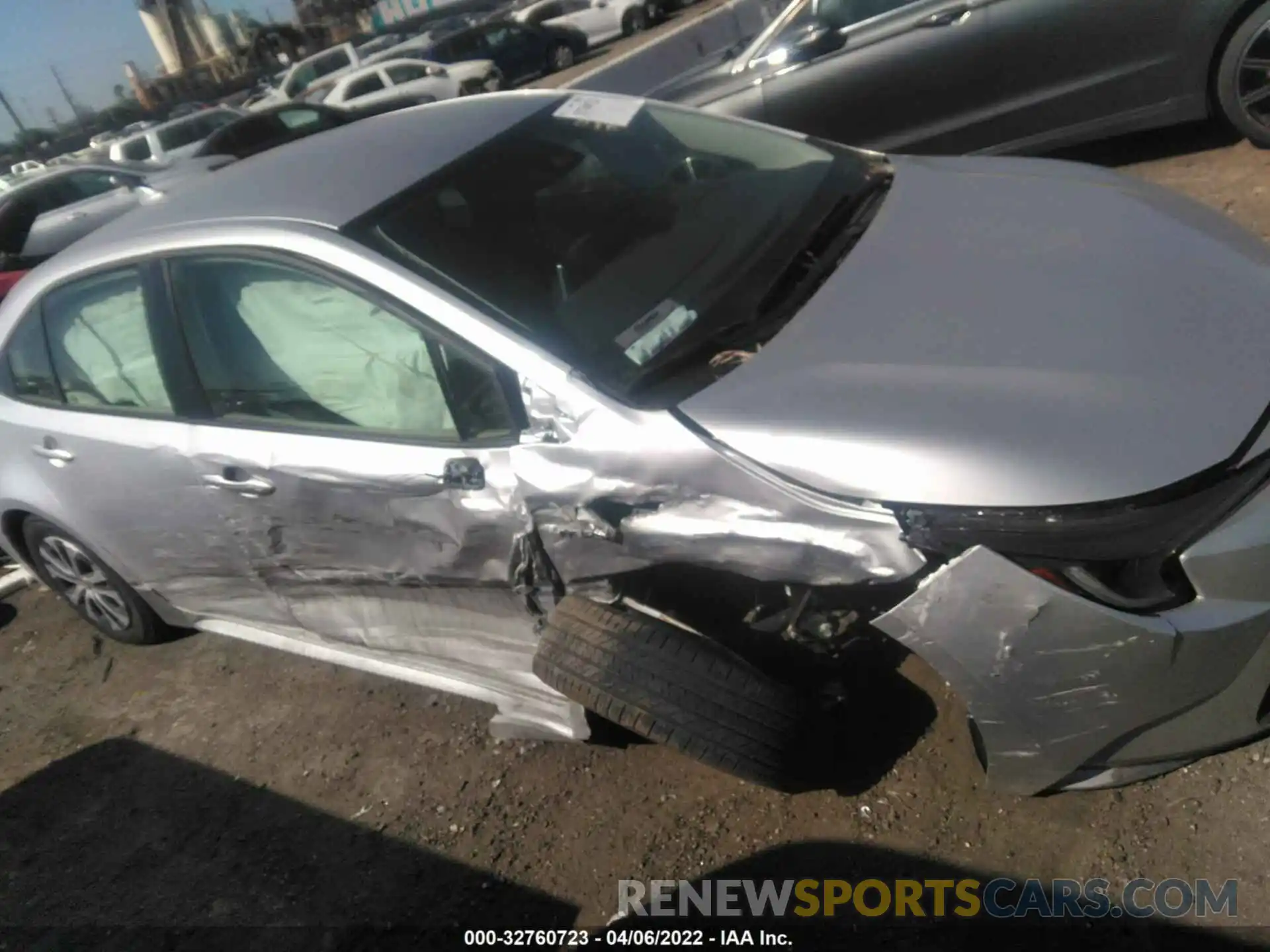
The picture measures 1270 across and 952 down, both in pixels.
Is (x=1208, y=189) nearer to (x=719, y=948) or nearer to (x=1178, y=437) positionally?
(x=1178, y=437)

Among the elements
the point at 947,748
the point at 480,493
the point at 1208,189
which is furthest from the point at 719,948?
the point at 1208,189

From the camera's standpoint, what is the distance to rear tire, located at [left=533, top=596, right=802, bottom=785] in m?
2.28

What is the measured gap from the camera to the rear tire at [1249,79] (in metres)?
4.48

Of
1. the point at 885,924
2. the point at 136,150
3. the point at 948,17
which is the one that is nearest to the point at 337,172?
the point at 885,924

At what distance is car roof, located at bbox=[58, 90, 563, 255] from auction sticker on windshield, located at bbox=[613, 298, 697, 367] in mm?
798

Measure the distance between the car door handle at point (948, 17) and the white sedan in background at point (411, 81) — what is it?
14.2 metres

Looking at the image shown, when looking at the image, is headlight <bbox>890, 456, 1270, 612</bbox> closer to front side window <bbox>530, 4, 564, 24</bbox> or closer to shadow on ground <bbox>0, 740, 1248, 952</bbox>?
shadow on ground <bbox>0, 740, 1248, 952</bbox>

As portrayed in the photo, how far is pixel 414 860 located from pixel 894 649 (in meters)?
1.39

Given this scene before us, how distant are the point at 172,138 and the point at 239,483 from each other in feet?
53.0

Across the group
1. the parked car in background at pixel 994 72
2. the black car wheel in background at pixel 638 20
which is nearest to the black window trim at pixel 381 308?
the parked car in background at pixel 994 72

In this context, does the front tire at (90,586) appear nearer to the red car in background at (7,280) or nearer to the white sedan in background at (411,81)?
the red car in background at (7,280)

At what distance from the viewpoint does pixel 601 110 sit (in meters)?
3.21

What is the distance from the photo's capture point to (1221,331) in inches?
87.0

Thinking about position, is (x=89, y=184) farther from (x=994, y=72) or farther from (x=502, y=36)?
(x=502, y=36)
